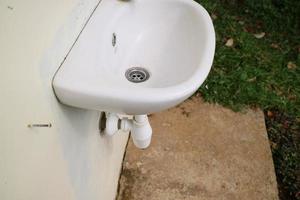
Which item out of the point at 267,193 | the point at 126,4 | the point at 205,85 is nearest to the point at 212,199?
the point at 267,193

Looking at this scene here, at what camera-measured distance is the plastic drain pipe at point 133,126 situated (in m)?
0.98

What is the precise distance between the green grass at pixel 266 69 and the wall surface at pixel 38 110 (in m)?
1.25

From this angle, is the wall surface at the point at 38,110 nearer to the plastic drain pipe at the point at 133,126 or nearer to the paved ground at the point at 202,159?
the plastic drain pipe at the point at 133,126

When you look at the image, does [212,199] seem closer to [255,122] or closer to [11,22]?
[255,122]

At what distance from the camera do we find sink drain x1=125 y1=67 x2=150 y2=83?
3.14 ft

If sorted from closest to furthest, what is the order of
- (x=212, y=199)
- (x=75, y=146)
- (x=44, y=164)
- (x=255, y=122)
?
(x=44, y=164) < (x=75, y=146) < (x=212, y=199) < (x=255, y=122)

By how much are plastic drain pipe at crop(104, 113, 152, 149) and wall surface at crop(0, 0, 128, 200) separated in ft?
0.35

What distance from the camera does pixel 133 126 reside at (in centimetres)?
106

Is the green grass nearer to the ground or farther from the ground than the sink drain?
nearer to the ground

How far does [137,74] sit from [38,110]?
1.47 feet

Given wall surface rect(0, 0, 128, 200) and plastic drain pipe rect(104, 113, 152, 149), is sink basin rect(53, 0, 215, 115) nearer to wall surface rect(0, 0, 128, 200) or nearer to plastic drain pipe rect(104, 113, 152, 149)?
wall surface rect(0, 0, 128, 200)

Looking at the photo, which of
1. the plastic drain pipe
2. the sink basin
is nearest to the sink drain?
the sink basin

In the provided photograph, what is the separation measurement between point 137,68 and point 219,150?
91 centimetres

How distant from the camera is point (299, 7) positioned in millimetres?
2613
